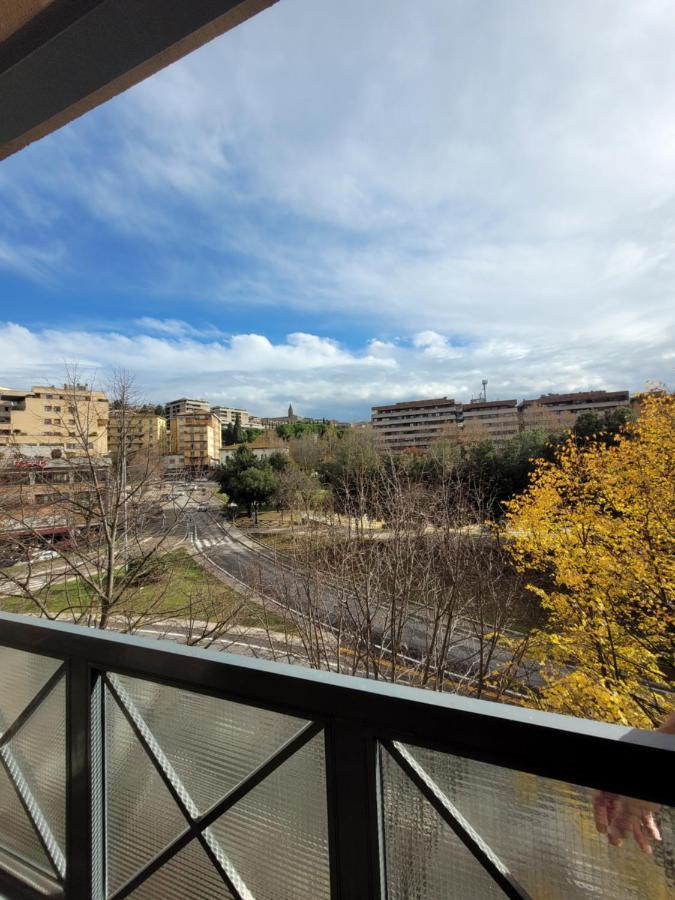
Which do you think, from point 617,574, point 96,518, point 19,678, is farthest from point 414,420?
point 19,678

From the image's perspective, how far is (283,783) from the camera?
663 millimetres

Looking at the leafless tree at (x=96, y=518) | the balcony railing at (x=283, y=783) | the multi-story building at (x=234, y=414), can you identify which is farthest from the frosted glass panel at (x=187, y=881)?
the multi-story building at (x=234, y=414)

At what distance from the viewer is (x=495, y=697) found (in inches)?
181

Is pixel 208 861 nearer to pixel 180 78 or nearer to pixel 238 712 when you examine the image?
pixel 238 712

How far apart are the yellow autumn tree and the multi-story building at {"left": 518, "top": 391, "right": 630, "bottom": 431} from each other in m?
3.98

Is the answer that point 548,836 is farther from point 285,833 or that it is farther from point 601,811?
point 285,833

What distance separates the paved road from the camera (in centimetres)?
509

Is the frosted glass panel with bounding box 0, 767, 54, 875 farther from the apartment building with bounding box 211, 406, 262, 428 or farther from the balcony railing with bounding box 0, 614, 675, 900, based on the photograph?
the apartment building with bounding box 211, 406, 262, 428

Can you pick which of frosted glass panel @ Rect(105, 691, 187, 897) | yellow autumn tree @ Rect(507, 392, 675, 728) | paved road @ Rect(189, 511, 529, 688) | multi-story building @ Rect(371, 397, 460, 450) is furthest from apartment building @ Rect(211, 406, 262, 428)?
frosted glass panel @ Rect(105, 691, 187, 897)

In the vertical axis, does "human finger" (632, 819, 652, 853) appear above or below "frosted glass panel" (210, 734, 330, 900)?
above

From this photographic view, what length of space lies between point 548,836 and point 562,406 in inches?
438

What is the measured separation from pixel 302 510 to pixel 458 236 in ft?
16.3

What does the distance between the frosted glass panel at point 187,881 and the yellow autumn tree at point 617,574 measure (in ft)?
11.7

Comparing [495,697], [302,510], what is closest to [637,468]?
[495,697]
